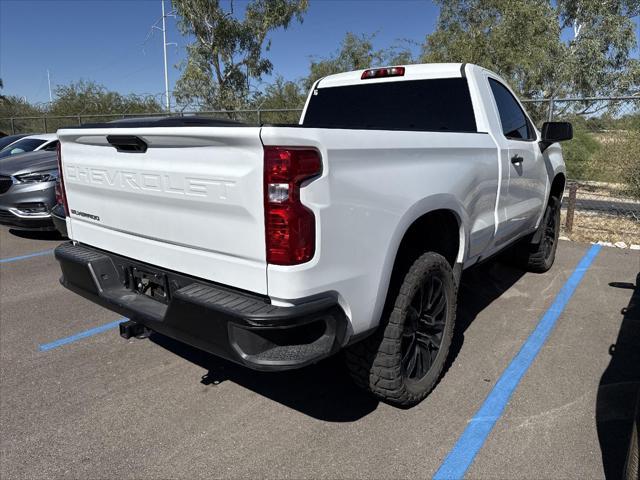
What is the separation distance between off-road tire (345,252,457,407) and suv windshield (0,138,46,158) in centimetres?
899

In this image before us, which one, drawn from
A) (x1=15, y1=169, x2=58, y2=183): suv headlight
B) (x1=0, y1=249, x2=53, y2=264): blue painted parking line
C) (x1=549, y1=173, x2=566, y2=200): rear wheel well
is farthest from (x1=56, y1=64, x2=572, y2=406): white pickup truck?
(x1=15, y1=169, x2=58, y2=183): suv headlight

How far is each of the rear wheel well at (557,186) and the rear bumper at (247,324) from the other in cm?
419

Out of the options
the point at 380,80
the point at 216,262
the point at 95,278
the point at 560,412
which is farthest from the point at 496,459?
the point at 380,80

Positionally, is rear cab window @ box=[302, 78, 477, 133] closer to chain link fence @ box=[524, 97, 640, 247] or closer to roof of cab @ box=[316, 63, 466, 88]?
roof of cab @ box=[316, 63, 466, 88]

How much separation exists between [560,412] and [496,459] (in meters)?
0.68

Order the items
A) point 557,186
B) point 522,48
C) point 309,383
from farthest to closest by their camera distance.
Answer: point 522,48, point 557,186, point 309,383

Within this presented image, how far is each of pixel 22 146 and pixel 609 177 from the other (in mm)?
10940

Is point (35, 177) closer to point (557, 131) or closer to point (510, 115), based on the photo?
point (510, 115)

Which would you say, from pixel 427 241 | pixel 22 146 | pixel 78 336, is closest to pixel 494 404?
pixel 427 241

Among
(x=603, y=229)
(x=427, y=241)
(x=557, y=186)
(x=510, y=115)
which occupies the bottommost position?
(x=603, y=229)

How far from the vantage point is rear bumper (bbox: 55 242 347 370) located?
6.63 feet

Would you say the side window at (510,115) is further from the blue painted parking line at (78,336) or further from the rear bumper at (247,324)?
the blue painted parking line at (78,336)

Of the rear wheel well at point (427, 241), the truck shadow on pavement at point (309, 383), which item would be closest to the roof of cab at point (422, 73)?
the rear wheel well at point (427, 241)

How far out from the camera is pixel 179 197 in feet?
7.64
